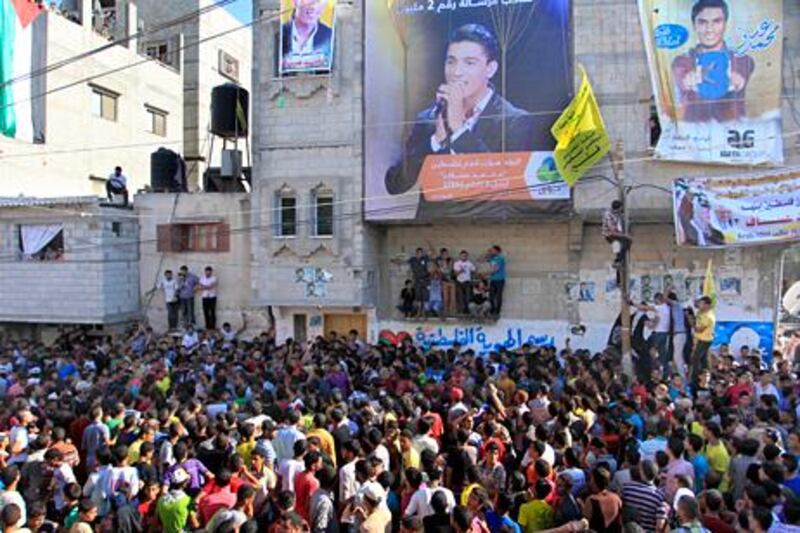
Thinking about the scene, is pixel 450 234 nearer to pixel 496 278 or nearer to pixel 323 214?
pixel 496 278

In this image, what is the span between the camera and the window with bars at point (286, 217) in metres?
20.4

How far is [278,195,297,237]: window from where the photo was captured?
20.4 meters

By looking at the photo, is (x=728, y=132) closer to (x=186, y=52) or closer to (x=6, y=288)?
(x=6, y=288)

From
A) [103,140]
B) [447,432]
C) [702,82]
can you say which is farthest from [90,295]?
[702,82]

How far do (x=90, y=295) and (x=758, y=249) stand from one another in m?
16.7

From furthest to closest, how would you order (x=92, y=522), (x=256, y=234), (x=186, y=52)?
(x=186, y=52) → (x=256, y=234) → (x=92, y=522)

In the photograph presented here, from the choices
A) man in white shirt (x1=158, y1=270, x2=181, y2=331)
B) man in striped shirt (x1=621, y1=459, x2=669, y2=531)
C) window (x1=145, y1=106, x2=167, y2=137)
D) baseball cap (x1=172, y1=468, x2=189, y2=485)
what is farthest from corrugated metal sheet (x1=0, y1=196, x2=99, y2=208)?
man in striped shirt (x1=621, y1=459, x2=669, y2=531)

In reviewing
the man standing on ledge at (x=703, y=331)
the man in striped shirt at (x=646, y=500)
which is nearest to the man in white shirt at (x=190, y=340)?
the man standing on ledge at (x=703, y=331)

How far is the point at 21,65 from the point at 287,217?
451 inches

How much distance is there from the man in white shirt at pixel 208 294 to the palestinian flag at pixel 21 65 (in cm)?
846

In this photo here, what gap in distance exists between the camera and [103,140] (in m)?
30.1

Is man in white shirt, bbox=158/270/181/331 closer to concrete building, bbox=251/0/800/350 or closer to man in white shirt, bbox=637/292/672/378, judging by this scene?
concrete building, bbox=251/0/800/350

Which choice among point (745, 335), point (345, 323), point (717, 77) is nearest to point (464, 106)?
point (717, 77)

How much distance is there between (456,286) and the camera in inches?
765
